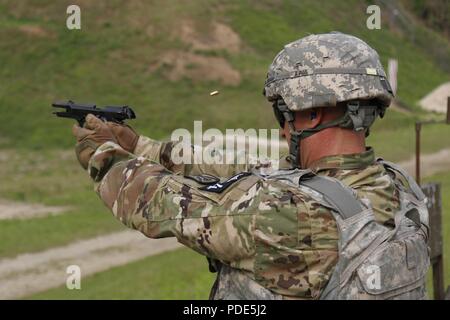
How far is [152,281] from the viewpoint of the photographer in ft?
29.8

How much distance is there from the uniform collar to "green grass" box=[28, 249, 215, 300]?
537 centimetres

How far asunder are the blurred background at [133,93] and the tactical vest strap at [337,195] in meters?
6.83

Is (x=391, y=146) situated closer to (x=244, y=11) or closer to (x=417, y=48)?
(x=244, y=11)

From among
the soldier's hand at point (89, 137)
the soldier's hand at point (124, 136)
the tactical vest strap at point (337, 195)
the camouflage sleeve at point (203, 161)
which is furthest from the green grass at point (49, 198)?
the tactical vest strap at point (337, 195)

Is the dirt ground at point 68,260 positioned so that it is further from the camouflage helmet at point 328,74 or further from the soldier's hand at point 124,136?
the camouflage helmet at point 328,74

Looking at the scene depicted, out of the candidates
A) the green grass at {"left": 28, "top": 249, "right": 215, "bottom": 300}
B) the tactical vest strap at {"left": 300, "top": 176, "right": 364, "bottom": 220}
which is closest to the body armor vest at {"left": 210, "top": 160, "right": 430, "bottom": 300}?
the tactical vest strap at {"left": 300, "top": 176, "right": 364, "bottom": 220}

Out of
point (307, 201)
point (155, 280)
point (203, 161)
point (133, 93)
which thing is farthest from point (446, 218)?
point (133, 93)

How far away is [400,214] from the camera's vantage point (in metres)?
2.55

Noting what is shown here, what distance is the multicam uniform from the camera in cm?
235

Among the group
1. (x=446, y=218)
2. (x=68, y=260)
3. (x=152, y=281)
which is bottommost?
(x=152, y=281)

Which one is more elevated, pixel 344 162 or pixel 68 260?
pixel 344 162

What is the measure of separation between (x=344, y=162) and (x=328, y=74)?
0.31 meters

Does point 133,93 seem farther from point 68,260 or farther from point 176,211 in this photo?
point 176,211
